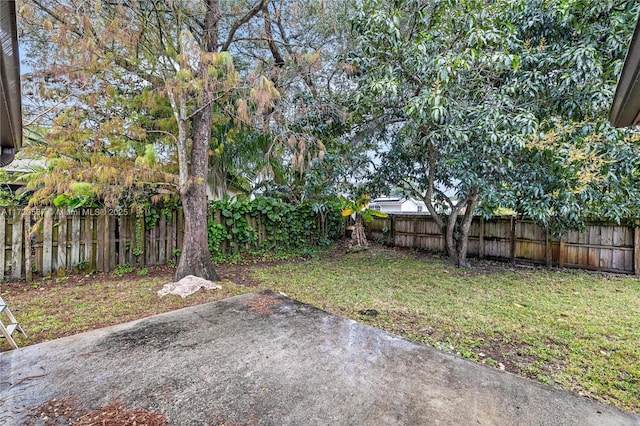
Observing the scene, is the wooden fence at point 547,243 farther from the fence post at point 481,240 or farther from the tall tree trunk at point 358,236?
the tall tree trunk at point 358,236

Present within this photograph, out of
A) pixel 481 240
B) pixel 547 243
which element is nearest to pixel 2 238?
pixel 481 240

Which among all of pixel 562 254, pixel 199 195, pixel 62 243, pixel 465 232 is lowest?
pixel 562 254

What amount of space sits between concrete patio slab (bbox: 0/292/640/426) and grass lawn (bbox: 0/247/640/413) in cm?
48

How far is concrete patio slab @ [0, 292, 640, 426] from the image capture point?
188 centimetres

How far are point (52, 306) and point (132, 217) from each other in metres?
2.30

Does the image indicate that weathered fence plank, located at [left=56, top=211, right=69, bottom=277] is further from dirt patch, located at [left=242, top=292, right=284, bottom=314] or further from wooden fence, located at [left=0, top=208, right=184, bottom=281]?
dirt patch, located at [left=242, top=292, right=284, bottom=314]

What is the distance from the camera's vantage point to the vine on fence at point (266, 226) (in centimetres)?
709

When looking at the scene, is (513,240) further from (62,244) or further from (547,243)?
(62,244)

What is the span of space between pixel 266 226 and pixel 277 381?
5968mm

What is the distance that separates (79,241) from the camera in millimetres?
5375

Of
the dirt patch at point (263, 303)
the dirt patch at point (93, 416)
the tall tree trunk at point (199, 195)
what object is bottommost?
the dirt patch at point (263, 303)

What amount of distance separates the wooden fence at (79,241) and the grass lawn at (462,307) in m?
0.32

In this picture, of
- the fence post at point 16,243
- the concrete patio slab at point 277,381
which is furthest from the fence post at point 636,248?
the fence post at point 16,243

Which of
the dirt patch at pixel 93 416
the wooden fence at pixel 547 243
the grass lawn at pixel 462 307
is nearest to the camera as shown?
the dirt patch at pixel 93 416
